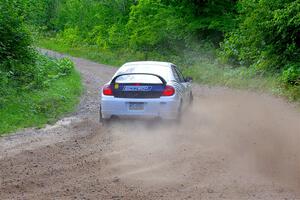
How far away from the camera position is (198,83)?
76.0 feet

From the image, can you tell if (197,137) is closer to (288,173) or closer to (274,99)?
(288,173)

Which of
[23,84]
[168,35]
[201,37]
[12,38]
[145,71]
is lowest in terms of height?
[168,35]

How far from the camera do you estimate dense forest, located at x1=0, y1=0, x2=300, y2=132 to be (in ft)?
53.6

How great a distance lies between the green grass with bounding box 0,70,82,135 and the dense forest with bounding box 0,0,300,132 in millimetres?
454

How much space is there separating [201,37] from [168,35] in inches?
82.4

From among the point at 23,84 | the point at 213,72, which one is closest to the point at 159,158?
the point at 23,84

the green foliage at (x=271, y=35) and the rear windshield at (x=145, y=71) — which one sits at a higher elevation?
the rear windshield at (x=145, y=71)

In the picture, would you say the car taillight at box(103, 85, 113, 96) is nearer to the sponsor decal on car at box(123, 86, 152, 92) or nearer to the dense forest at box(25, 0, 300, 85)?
the sponsor decal on car at box(123, 86, 152, 92)

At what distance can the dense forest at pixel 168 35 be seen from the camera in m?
16.3

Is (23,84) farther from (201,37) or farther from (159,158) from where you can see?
(201,37)

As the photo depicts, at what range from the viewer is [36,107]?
13.7 m

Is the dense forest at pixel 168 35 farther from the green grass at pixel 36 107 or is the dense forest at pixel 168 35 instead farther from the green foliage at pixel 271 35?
the green grass at pixel 36 107

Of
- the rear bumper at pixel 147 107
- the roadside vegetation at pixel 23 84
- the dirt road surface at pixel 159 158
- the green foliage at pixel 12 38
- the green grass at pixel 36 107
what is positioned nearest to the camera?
the dirt road surface at pixel 159 158

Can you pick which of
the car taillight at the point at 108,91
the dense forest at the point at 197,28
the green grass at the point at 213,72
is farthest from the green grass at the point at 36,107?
the dense forest at the point at 197,28
